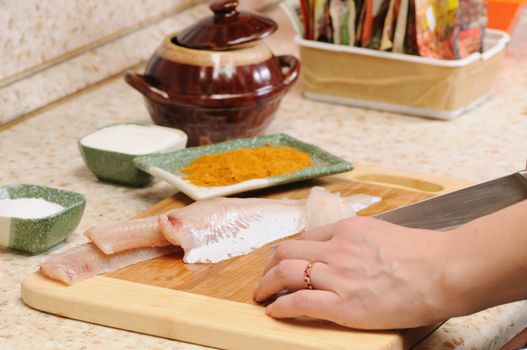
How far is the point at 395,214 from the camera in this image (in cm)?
137

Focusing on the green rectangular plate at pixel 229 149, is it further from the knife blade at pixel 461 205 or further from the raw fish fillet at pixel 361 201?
the knife blade at pixel 461 205

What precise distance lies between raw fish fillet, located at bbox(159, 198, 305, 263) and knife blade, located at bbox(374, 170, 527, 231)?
140 millimetres

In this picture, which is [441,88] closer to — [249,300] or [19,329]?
[249,300]

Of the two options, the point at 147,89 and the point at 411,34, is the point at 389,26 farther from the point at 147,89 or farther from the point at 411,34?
the point at 147,89

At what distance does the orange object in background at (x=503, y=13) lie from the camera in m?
2.24

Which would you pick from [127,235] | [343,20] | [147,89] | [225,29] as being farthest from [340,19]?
[127,235]

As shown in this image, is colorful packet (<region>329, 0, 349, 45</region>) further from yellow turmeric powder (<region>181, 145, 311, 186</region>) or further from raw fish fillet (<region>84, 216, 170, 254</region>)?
raw fish fillet (<region>84, 216, 170, 254</region>)

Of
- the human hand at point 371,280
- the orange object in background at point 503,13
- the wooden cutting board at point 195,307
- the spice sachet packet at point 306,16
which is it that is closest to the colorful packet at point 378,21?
the spice sachet packet at point 306,16

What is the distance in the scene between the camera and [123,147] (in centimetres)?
162

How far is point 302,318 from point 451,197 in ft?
1.16

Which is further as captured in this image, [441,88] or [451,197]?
[441,88]

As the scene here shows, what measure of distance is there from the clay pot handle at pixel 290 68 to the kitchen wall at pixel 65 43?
1.48 feet

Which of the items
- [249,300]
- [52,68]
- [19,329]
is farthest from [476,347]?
[52,68]

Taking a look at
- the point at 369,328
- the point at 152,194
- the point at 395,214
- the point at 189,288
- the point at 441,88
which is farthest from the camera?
the point at 441,88
